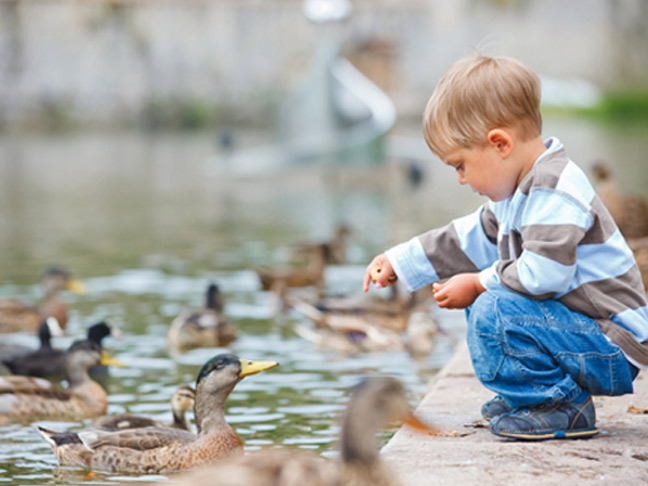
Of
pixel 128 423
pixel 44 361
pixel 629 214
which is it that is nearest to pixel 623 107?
pixel 629 214

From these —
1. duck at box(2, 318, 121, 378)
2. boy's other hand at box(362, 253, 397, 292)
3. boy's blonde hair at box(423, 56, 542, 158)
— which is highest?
boy's blonde hair at box(423, 56, 542, 158)

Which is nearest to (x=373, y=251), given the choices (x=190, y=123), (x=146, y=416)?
(x=146, y=416)

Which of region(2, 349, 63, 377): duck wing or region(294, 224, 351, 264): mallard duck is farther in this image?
region(294, 224, 351, 264): mallard duck

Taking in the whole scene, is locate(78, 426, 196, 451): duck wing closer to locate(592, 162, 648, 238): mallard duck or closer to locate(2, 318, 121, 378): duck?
locate(2, 318, 121, 378): duck

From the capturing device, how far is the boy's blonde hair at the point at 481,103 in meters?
3.62

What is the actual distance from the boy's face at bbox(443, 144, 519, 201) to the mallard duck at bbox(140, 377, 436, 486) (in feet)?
2.71

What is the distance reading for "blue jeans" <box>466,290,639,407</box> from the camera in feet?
12.0

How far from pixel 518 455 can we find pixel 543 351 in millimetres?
379

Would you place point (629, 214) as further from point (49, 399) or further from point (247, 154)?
point (247, 154)

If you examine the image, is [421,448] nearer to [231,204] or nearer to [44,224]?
[44,224]

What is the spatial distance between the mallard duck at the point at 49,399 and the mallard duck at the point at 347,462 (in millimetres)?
2817

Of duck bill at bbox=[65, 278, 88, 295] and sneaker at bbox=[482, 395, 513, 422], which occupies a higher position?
sneaker at bbox=[482, 395, 513, 422]

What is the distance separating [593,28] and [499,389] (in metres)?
50.8

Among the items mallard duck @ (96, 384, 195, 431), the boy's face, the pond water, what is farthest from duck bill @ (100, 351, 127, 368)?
the boy's face
